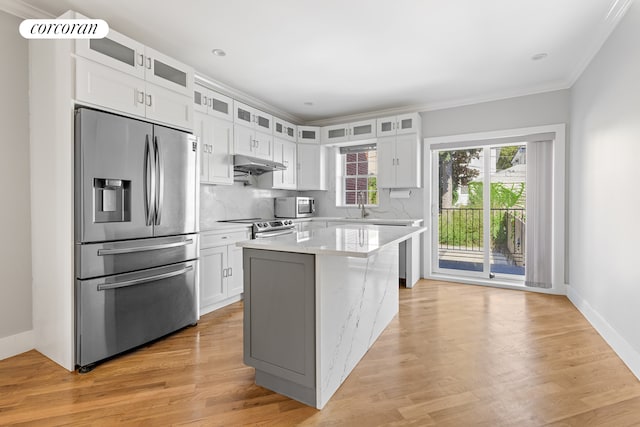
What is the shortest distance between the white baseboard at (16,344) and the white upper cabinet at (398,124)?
179 inches

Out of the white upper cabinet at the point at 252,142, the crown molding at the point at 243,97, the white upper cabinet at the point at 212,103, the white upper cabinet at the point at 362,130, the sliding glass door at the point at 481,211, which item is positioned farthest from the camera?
the white upper cabinet at the point at 362,130

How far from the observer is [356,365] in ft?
7.22

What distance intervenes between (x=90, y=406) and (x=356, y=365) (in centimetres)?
163

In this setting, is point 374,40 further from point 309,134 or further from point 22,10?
point 22,10

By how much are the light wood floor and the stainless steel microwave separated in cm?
229

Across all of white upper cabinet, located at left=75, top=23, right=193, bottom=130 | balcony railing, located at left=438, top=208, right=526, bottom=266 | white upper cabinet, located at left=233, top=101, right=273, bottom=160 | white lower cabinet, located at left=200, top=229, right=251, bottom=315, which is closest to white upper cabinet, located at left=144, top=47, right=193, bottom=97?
white upper cabinet, located at left=75, top=23, right=193, bottom=130

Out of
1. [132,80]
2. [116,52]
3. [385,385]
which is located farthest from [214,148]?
[385,385]

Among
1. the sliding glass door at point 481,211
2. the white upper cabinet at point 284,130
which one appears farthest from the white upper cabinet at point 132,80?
the sliding glass door at point 481,211

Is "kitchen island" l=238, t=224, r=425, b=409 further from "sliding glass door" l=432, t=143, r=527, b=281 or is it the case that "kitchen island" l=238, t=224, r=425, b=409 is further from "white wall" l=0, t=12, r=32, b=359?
"sliding glass door" l=432, t=143, r=527, b=281

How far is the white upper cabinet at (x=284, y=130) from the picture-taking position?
183 inches

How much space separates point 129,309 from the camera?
2.36 m

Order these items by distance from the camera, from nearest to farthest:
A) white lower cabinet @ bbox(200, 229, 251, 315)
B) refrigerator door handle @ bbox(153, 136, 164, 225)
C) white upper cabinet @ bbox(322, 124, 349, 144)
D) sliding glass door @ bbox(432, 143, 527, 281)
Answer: refrigerator door handle @ bbox(153, 136, 164, 225) → white lower cabinet @ bbox(200, 229, 251, 315) → sliding glass door @ bbox(432, 143, 527, 281) → white upper cabinet @ bbox(322, 124, 349, 144)

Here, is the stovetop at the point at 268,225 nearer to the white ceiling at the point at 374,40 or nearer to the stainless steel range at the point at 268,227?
the stainless steel range at the point at 268,227

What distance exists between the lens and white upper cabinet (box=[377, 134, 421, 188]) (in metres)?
4.57
